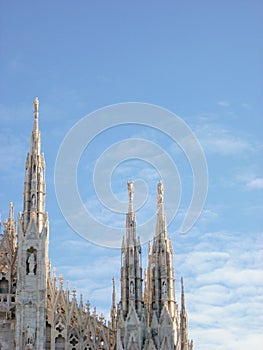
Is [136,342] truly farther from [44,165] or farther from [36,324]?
[44,165]

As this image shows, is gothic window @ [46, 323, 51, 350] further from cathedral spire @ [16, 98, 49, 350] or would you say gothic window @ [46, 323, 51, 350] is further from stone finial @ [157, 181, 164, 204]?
stone finial @ [157, 181, 164, 204]

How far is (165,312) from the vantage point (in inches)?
1453

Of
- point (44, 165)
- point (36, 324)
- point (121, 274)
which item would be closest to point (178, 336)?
point (121, 274)

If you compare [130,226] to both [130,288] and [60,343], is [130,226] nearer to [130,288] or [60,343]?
[130,288]

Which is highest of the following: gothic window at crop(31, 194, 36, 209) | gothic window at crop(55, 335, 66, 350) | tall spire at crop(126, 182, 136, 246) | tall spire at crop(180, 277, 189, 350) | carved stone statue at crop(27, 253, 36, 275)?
gothic window at crop(31, 194, 36, 209)

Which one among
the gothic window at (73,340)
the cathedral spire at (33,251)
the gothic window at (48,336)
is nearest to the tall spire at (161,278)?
the gothic window at (73,340)

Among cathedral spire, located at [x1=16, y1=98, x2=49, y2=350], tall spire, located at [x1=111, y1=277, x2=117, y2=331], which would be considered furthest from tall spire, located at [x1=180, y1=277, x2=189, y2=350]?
cathedral spire, located at [x1=16, y1=98, x2=49, y2=350]

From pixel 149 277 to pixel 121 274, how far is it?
1347 mm

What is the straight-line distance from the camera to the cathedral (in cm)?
3628

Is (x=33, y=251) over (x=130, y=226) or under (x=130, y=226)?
under

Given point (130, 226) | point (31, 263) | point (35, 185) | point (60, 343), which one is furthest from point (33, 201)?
point (60, 343)

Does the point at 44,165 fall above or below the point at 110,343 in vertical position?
above

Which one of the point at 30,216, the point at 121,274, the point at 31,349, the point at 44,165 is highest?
the point at 44,165

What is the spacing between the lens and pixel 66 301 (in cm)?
3700
